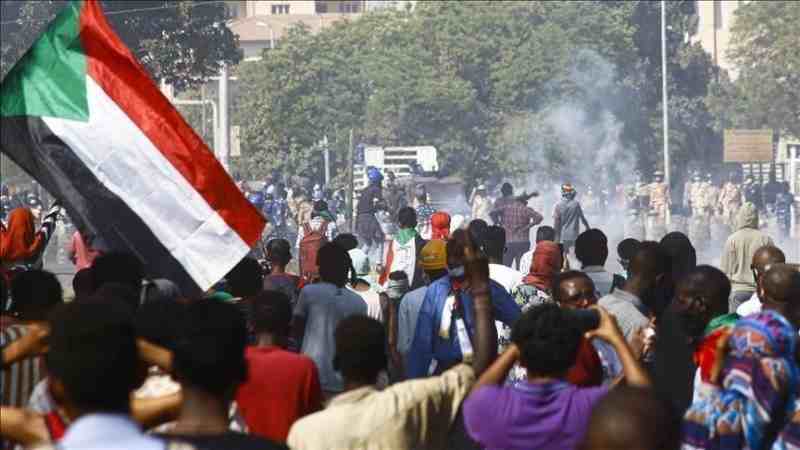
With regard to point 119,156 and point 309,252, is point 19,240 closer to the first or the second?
point 119,156

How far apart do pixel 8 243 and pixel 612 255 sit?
27.8 meters

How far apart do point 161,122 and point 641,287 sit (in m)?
2.09

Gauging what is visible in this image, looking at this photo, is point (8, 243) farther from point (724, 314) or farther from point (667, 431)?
point (667, 431)

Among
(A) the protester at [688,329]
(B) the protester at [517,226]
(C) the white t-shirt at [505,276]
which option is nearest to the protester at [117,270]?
(A) the protester at [688,329]

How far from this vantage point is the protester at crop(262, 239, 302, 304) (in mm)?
10836

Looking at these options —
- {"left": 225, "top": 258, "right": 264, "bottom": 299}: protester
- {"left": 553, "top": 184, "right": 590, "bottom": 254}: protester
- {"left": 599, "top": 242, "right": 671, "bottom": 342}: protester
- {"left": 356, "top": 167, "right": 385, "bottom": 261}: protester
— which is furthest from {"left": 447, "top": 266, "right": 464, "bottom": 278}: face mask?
{"left": 356, "top": 167, "right": 385, "bottom": 261}: protester

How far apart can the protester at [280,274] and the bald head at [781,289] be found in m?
4.08

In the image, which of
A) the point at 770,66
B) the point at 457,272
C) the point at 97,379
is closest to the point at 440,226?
the point at 457,272

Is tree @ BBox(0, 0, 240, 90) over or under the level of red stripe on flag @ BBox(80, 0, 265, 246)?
over

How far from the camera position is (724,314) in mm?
7227

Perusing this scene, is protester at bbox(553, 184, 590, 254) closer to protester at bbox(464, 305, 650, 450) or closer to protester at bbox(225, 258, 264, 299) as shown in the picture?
protester at bbox(225, 258, 264, 299)

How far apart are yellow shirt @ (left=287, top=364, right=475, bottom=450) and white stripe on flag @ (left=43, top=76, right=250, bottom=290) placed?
2.15 metres

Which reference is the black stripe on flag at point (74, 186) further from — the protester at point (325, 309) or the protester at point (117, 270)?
the protester at point (325, 309)

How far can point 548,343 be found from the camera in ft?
18.1
